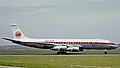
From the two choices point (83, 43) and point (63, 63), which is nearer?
point (63, 63)

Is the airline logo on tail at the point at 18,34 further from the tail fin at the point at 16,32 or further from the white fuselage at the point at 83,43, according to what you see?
the white fuselage at the point at 83,43

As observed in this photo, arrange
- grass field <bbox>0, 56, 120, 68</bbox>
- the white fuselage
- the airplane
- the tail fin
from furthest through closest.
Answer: the tail fin < the white fuselage < the airplane < grass field <bbox>0, 56, 120, 68</bbox>

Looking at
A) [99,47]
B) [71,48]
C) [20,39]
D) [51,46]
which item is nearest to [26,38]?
[20,39]

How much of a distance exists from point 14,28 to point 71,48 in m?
19.0

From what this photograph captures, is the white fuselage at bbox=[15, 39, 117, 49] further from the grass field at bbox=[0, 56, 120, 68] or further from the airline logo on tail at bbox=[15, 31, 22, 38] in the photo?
the grass field at bbox=[0, 56, 120, 68]

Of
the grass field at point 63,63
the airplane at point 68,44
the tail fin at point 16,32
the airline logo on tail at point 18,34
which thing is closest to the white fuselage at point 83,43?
the airplane at point 68,44

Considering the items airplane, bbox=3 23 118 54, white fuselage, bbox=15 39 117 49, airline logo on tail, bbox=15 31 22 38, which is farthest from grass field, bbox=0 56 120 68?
airline logo on tail, bbox=15 31 22 38

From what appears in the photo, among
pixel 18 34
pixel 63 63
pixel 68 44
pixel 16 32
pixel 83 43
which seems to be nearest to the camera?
pixel 63 63

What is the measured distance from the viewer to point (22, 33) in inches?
3241

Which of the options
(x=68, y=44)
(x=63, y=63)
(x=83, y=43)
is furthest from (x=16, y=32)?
(x=63, y=63)

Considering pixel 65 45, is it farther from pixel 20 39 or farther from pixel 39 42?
pixel 20 39

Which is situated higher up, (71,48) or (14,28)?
(14,28)

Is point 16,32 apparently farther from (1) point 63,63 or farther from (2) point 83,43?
(1) point 63,63

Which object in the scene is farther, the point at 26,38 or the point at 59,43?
the point at 26,38
